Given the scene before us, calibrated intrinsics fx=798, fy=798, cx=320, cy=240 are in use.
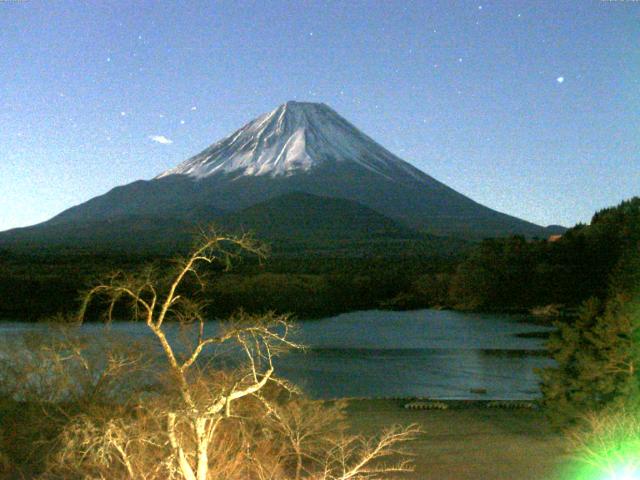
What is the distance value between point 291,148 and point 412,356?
71.3 meters

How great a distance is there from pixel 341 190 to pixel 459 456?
74.0m

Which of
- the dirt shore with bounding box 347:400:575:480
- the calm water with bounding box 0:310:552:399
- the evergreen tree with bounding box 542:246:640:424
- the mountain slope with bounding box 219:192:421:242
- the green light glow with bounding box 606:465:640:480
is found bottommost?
the calm water with bounding box 0:310:552:399

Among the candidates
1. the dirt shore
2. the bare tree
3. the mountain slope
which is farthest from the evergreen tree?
the mountain slope

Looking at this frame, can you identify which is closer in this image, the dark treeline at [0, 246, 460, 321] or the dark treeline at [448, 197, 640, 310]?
the dark treeline at [0, 246, 460, 321]

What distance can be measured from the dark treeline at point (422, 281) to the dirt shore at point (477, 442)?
18296 mm

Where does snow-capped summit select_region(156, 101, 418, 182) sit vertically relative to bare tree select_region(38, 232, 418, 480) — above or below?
above

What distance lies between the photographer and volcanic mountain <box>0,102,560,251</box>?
69.5 meters

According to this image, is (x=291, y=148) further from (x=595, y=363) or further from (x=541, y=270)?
(x=595, y=363)

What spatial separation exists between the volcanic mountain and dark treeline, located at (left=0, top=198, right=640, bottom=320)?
25.1 m

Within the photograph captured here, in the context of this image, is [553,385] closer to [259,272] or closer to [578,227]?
[259,272]

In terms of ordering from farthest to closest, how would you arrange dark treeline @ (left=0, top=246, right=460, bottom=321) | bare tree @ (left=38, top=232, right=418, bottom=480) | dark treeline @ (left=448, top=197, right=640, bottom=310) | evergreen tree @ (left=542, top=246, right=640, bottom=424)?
dark treeline @ (left=448, top=197, right=640, bottom=310) < dark treeline @ (left=0, top=246, right=460, bottom=321) < evergreen tree @ (left=542, top=246, right=640, bottom=424) < bare tree @ (left=38, top=232, right=418, bottom=480)

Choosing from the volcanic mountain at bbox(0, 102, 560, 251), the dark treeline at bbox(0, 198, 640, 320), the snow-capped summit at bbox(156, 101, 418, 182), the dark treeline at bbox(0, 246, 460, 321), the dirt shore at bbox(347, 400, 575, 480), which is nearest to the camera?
the dirt shore at bbox(347, 400, 575, 480)

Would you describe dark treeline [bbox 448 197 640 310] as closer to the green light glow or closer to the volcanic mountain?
the green light glow

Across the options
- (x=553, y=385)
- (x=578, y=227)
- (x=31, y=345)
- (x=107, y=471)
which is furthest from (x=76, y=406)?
(x=578, y=227)
